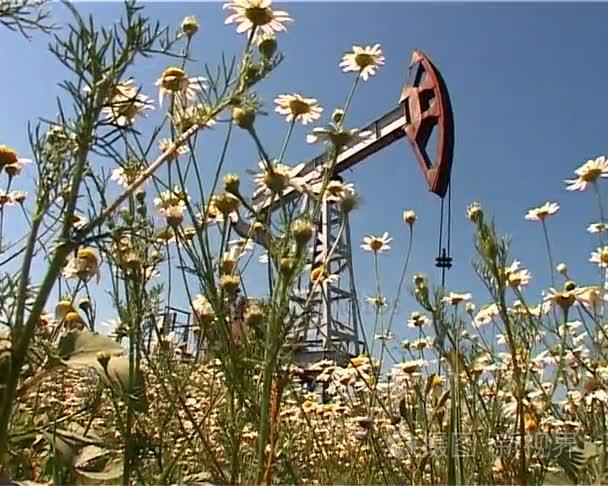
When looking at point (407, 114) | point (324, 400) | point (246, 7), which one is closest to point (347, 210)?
point (246, 7)

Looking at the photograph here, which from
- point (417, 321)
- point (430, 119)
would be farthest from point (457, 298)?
point (430, 119)

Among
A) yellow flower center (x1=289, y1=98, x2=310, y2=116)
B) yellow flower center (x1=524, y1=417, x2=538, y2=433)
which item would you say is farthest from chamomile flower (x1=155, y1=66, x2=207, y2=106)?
yellow flower center (x1=524, y1=417, x2=538, y2=433)

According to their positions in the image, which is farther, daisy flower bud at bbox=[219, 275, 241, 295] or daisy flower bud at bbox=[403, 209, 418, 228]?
daisy flower bud at bbox=[403, 209, 418, 228]

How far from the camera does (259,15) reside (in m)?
0.94

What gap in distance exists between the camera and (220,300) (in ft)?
2.42

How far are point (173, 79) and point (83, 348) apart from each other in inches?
15.6

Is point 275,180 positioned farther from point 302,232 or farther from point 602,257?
point 602,257

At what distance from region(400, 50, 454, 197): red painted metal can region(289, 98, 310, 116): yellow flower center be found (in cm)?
128

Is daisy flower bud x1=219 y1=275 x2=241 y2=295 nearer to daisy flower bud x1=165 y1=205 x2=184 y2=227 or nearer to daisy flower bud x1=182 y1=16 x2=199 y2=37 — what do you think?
daisy flower bud x1=165 y1=205 x2=184 y2=227

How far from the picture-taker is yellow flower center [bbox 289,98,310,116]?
1082mm

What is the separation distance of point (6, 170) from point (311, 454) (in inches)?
28.4

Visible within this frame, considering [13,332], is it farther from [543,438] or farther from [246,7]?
[543,438]

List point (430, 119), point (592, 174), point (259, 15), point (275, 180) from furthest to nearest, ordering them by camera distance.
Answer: point (430, 119) < point (592, 174) < point (259, 15) < point (275, 180)

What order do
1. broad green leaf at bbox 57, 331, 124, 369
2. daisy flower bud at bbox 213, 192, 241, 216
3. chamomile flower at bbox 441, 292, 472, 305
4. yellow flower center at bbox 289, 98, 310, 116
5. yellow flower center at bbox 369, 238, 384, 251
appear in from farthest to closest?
yellow flower center at bbox 369, 238, 384, 251
chamomile flower at bbox 441, 292, 472, 305
yellow flower center at bbox 289, 98, 310, 116
daisy flower bud at bbox 213, 192, 241, 216
broad green leaf at bbox 57, 331, 124, 369
